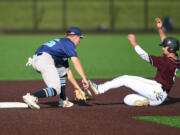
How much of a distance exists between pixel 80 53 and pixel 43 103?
1247 cm

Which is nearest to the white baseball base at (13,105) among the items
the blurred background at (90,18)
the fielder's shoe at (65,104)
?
the fielder's shoe at (65,104)

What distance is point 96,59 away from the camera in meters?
20.6

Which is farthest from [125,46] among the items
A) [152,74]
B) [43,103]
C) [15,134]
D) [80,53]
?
[15,134]

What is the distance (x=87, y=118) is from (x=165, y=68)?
1.88 meters

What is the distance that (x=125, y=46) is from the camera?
2605 cm

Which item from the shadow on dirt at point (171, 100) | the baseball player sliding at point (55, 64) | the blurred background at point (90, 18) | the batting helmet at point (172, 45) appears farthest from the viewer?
the blurred background at point (90, 18)

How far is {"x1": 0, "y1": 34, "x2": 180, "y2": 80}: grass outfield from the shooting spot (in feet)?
53.4

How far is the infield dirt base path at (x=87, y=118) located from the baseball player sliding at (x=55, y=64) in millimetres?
287

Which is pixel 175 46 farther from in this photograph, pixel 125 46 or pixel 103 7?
pixel 103 7

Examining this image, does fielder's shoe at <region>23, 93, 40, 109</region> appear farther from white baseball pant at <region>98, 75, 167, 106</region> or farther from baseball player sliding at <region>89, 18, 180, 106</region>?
white baseball pant at <region>98, 75, 167, 106</region>

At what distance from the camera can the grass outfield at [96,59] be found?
1627cm

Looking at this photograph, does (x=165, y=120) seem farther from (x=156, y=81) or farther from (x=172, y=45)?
(x=172, y=45)

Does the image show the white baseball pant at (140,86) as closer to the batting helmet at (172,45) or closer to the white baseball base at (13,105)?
the batting helmet at (172,45)

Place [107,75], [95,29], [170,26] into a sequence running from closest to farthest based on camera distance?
[107,75] < [170,26] < [95,29]
